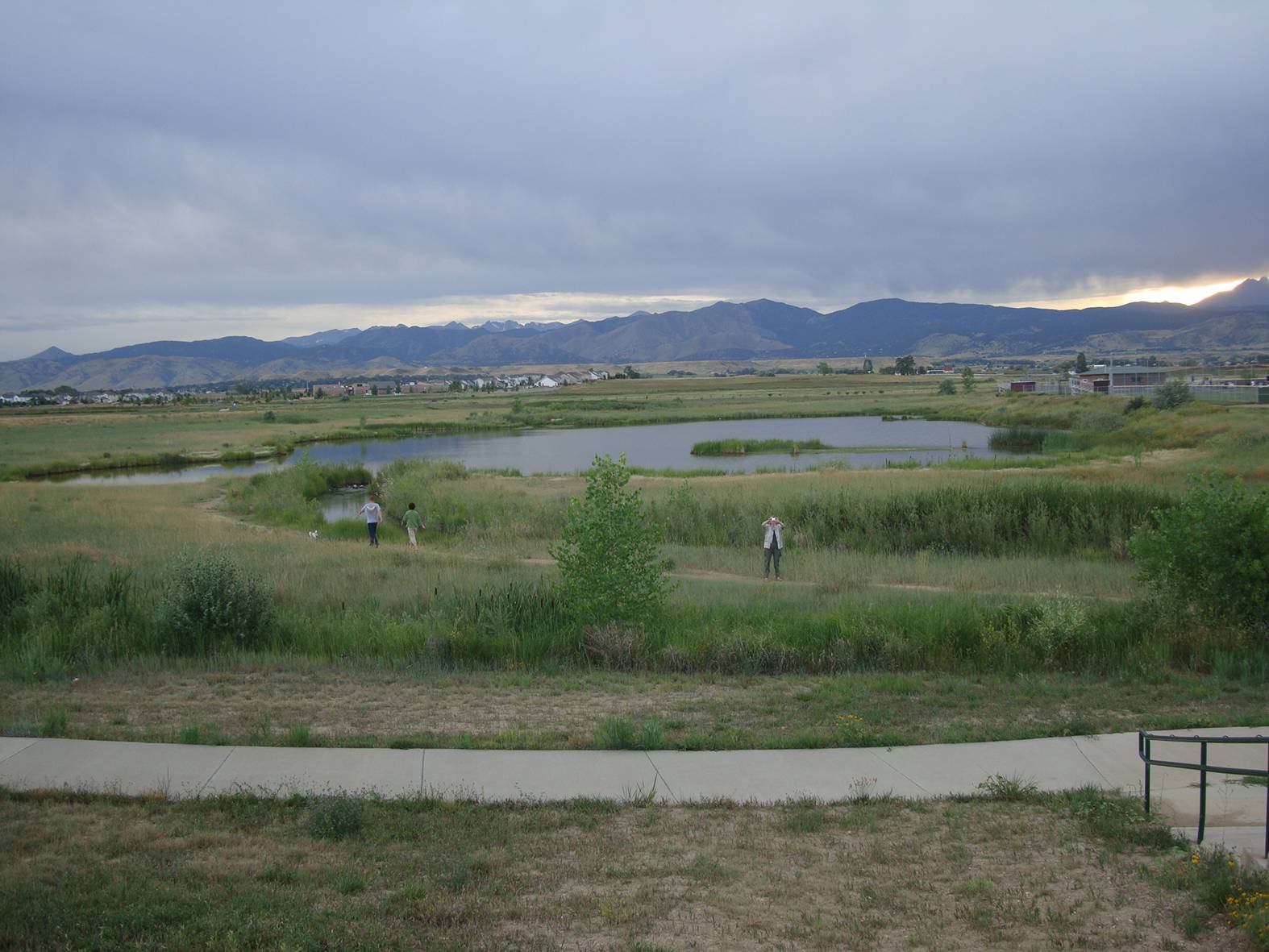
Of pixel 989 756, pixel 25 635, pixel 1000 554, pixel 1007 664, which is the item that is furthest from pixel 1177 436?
pixel 25 635

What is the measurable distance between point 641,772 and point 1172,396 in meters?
81.0

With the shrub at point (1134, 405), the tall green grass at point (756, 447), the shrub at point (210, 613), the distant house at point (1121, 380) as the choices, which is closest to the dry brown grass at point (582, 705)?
the shrub at point (210, 613)

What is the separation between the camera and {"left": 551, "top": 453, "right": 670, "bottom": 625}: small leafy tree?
14.6 meters

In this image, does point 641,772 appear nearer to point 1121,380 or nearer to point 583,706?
point 583,706

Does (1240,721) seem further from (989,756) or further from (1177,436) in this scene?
(1177,436)

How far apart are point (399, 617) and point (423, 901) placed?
411 inches

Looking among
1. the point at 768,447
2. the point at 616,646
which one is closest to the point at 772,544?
the point at 616,646

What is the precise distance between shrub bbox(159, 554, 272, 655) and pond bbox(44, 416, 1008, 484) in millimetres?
37536

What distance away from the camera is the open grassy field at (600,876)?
544 cm

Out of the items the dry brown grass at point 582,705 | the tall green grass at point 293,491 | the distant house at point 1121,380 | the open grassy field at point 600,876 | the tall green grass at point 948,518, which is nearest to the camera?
the open grassy field at point 600,876

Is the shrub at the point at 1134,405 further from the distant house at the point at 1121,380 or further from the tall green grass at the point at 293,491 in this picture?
the tall green grass at the point at 293,491

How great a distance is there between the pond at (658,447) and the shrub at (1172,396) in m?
13.3

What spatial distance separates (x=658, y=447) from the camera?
77.3m

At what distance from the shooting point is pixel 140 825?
680 cm
